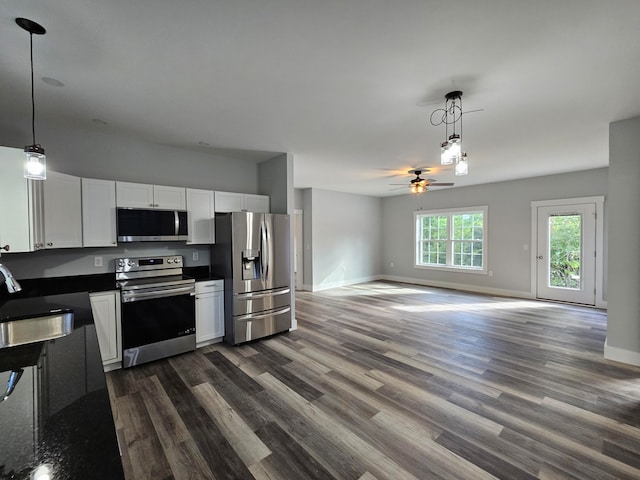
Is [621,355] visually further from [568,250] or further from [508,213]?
[508,213]

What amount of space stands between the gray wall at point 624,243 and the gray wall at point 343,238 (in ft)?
17.3

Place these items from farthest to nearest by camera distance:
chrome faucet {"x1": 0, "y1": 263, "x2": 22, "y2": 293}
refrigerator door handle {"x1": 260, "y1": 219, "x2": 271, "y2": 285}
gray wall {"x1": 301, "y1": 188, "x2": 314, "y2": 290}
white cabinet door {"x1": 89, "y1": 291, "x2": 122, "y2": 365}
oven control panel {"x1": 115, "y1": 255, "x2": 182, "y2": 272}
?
gray wall {"x1": 301, "y1": 188, "x2": 314, "y2": 290}
refrigerator door handle {"x1": 260, "y1": 219, "x2": 271, "y2": 285}
oven control panel {"x1": 115, "y1": 255, "x2": 182, "y2": 272}
white cabinet door {"x1": 89, "y1": 291, "x2": 122, "y2": 365}
chrome faucet {"x1": 0, "y1": 263, "x2": 22, "y2": 293}

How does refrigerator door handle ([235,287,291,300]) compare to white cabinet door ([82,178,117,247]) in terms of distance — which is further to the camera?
refrigerator door handle ([235,287,291,300])

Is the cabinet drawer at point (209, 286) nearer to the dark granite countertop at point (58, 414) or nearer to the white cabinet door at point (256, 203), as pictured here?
the white cabinet door at point (256, 203)

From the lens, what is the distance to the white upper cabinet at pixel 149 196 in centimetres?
324

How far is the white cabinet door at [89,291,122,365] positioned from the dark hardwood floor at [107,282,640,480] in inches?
9.0

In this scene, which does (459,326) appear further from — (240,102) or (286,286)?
(240,102)

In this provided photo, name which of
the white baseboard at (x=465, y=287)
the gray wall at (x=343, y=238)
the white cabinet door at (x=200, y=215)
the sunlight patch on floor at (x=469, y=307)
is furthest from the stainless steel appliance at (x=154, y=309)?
the white baseboard at (x=465, y=287)

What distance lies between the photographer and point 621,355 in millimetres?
3133

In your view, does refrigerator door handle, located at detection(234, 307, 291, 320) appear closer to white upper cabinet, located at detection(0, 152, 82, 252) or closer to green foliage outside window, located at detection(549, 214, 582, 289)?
A: white upper cabinet, located at detection(0, 152, 82, 252)

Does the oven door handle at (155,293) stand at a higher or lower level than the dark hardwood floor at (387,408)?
higher

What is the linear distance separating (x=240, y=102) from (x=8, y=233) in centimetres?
218

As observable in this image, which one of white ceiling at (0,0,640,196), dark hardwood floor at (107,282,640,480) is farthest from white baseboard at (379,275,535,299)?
white ceiling at (0,0,640,196)

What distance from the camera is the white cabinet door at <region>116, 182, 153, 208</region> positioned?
3.22 m
